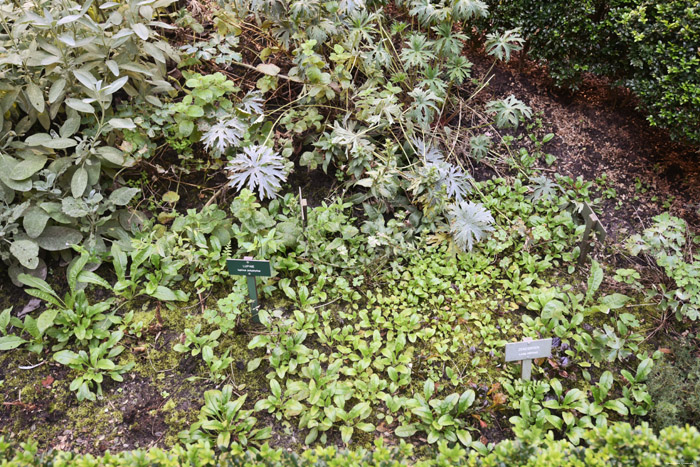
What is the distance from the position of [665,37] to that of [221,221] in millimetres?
3469

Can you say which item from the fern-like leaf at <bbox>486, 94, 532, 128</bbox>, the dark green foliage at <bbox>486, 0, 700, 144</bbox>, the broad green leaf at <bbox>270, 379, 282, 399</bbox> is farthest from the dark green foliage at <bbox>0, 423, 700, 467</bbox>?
the dark green foliage at <bbox>486, 0, 700, 144</bbox>

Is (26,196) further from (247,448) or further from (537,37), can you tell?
(537,37)

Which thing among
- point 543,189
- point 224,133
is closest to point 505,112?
point 543,189

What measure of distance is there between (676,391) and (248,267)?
2.48 metres

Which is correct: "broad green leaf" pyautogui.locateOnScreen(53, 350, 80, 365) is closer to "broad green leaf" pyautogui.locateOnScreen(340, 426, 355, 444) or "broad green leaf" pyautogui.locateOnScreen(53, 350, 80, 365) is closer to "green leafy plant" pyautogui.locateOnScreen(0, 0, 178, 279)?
"green leafy plant" pyautogui.locateOnScreen(0, 0, 178, 279)

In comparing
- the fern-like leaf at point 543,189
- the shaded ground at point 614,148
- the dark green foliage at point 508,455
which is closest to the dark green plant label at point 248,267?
the dark green foliage at point 508,455

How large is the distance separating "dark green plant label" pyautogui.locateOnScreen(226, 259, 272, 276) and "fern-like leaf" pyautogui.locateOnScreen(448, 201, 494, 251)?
132 cm

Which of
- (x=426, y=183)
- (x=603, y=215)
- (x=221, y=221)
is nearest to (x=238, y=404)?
(x=221, y=221)

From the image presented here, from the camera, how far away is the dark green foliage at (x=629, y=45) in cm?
354

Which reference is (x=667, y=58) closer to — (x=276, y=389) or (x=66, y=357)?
(x=276, y=389)

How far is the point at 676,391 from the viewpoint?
2795mm

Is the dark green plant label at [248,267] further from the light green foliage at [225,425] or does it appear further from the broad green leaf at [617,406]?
the broad green leaf at [617,406]

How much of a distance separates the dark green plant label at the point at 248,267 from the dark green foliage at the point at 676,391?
2.25 m

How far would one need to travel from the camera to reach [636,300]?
3404mm
